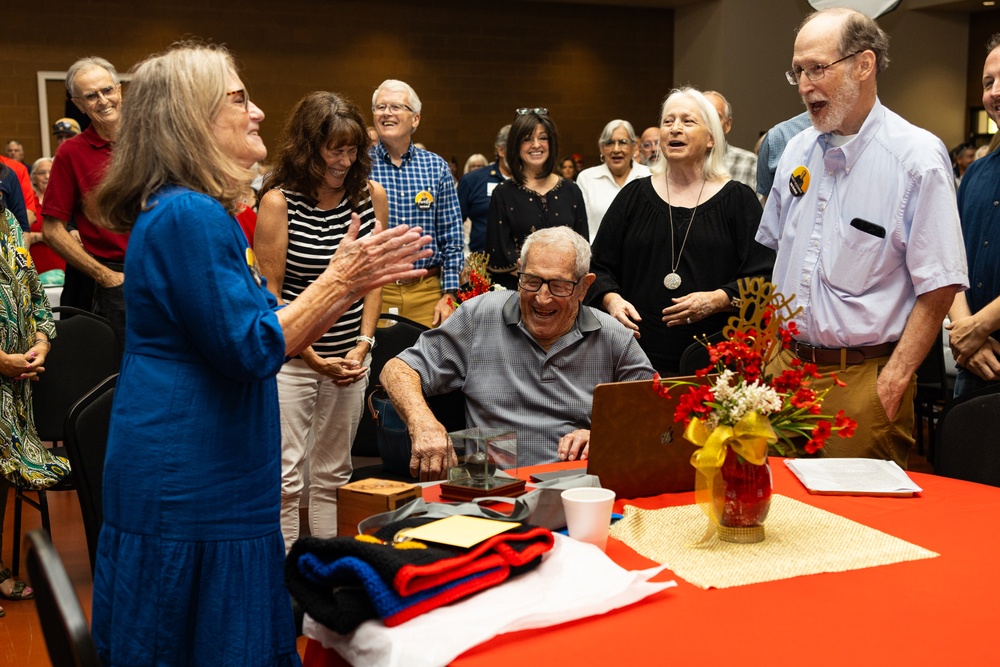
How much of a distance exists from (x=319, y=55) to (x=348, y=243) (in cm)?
1160

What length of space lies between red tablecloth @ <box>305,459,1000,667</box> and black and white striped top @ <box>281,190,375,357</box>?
1865mm

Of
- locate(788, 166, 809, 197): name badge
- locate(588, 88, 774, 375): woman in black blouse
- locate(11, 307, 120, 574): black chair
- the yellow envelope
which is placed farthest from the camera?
locate(11, 307, 120, 574): black chair

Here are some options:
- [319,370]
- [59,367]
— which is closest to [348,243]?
[319,370]

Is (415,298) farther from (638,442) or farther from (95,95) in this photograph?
(638,442)

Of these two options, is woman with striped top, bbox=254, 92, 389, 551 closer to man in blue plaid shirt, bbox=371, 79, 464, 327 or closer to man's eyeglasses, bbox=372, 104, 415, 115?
Answer: man in blue plaid shirt, bbox=371, 79, 464, 327

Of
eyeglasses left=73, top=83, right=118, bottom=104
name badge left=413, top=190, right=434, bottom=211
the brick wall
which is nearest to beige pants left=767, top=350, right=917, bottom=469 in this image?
name badge left=413, top=190, right=434, bottom=211

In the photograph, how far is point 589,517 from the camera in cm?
172

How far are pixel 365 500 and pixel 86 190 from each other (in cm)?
291

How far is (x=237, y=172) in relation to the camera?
1.82 metres

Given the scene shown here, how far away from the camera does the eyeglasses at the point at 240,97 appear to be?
6.12 ft

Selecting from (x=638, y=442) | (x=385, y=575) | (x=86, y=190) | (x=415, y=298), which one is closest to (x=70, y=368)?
(x=86, y=190)

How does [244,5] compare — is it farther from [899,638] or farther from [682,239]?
[899,638]

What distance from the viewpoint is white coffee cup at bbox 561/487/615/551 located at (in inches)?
67.5

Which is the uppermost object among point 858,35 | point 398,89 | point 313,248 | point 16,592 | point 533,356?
point 398,89
